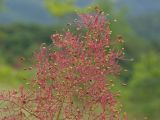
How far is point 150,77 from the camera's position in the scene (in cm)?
1964

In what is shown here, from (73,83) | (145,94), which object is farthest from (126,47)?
(73,83)

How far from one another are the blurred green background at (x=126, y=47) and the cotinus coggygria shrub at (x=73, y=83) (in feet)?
0.48

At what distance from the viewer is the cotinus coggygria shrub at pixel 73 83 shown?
13.2 feet

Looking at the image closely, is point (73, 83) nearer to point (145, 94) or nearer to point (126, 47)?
point (145, 94)

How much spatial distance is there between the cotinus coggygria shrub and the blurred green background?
0.15 meters

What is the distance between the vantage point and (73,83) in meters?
4.04

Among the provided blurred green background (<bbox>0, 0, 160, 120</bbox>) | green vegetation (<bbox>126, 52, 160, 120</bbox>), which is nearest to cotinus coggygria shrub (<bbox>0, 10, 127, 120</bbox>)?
blurred green background (<bbox>0, 0, 160, 120</bbox>)

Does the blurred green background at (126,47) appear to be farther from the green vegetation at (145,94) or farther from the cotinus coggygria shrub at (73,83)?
the cotinus coggygria shrub at (73,83)

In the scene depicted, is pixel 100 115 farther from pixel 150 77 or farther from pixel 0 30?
pixel 0 30

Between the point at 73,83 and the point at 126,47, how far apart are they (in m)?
33.2

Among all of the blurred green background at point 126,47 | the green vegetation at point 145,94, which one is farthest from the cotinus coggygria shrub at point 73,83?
the green vegetation at point 145,94

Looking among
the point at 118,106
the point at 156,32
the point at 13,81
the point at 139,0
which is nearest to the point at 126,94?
the point at 13,81

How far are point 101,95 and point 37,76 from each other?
0.47 metres

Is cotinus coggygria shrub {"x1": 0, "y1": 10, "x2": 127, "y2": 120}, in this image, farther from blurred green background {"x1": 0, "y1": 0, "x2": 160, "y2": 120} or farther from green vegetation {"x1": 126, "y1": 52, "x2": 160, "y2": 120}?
green vegetation {"x1": 126, "y1": 52, "x2": 160, "y2": 120}
